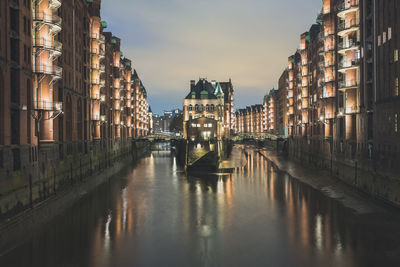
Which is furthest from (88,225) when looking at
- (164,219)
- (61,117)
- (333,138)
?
(333,138)

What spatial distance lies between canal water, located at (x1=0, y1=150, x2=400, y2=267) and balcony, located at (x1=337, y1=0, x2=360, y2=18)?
29.2m

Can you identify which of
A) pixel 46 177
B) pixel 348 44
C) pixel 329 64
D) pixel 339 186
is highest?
pixel 348 44

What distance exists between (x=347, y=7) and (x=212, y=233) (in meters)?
42.6

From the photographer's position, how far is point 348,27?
5344cm

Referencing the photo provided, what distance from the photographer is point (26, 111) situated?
120ft

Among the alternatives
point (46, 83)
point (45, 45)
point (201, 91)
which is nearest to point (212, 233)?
point (46, 83)

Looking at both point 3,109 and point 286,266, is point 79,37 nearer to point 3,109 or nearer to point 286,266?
point 3,109

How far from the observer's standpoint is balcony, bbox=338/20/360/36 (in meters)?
52.7

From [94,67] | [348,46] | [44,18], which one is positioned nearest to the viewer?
[44,18]

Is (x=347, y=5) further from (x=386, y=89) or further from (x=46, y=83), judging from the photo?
(x=46, y=83)

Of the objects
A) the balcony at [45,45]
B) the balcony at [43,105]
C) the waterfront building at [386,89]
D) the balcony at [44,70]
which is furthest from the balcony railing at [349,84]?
the balcony at [43,105]

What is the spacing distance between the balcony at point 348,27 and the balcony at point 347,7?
1.67m

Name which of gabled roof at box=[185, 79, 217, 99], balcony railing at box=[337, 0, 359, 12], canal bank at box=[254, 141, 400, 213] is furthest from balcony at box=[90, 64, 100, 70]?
gabled roof at box=[185, 79, 217, 99]

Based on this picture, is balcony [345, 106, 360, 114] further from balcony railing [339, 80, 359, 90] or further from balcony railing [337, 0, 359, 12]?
balcony railing [337, 0, 359, 12]
